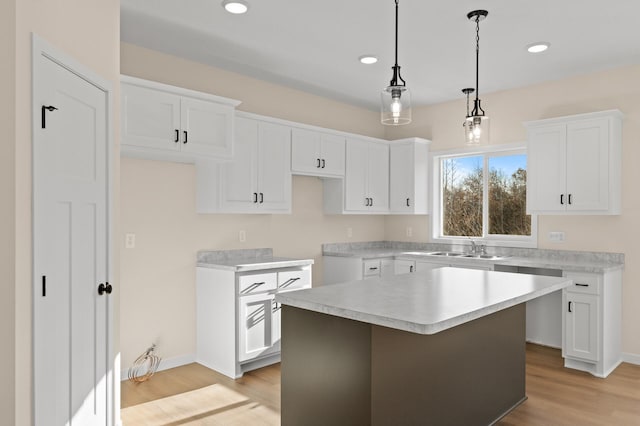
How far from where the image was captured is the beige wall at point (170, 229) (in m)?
3.69

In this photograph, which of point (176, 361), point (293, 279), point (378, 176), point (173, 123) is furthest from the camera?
point (378, 176)

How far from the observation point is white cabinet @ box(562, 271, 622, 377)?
378cm

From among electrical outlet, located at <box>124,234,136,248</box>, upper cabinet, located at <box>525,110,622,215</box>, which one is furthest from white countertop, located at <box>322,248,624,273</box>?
electrical outlet, located at <box>124,234,136,248</box>

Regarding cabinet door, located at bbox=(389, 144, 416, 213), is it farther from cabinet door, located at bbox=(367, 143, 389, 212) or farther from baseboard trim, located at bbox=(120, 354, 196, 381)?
baseboard trim, located at bbox=(120, 354, 196, 381)

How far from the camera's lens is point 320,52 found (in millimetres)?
3885

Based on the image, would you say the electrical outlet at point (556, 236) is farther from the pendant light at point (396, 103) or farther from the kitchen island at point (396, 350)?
the pendant light at point (396, 103)

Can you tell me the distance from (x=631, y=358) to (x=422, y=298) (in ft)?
10.3

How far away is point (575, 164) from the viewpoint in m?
4.14

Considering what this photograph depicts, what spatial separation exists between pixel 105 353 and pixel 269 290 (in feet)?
5.30

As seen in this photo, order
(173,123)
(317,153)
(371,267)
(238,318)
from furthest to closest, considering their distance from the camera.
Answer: (371,267), (317,153), (238,318), (173,123)

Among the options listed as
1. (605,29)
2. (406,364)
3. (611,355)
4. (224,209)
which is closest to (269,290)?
(224,209)

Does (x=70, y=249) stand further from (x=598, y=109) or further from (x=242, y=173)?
(x=598, y=109)

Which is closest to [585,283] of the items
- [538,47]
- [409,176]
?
[538,47]

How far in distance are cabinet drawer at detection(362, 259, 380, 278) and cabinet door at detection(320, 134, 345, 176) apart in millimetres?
1037
